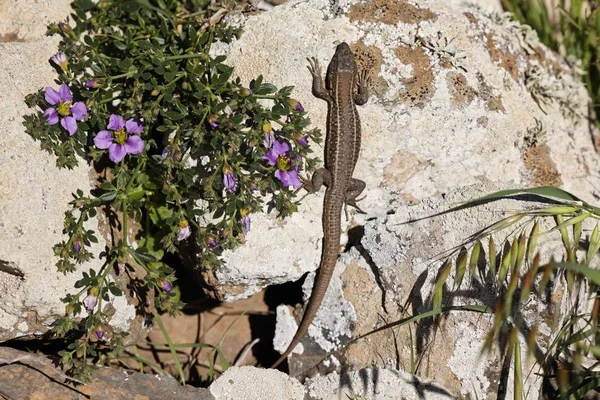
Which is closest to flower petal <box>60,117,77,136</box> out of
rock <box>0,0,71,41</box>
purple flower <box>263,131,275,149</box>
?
rock <box>0,0,71,41</box>

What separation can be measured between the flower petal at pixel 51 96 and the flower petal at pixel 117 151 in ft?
1.54

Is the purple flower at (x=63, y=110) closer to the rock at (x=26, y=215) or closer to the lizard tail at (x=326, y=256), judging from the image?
the rock at (x=26, y=215)

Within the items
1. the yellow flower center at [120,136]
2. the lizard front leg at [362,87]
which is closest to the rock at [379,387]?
the lizard front leg at [362,87]

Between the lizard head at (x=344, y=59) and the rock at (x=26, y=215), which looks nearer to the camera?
the rock at (x=26, y=215)

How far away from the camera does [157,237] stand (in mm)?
4988

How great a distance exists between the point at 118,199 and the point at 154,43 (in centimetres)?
120

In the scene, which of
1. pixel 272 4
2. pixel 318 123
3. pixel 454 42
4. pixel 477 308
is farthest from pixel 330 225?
pixel 272 4

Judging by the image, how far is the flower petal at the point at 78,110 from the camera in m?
4.20

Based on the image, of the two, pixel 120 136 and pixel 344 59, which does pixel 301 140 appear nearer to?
pixel 344 59

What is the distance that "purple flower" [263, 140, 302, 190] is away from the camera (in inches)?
168

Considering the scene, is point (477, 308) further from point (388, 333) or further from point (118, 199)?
point (118, 199)

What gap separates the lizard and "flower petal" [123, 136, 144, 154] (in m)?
1.29

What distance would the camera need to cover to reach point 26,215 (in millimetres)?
4211

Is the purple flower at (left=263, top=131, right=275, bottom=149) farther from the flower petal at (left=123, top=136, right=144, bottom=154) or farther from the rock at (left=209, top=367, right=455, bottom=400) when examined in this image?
the rock at (left=209, top=367, right=455, bottom=400)
